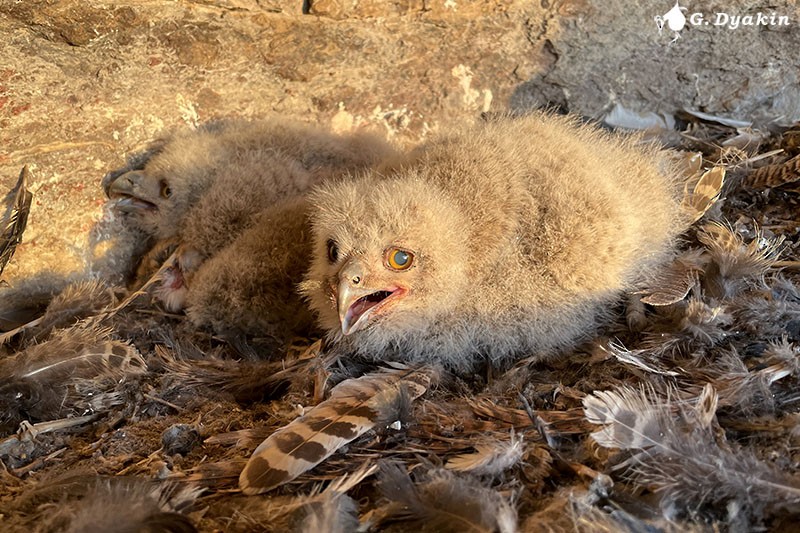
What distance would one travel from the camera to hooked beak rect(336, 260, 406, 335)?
1.71m

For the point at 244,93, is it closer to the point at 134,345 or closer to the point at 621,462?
the point at 134,345

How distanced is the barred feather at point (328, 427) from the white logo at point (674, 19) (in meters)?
1.77

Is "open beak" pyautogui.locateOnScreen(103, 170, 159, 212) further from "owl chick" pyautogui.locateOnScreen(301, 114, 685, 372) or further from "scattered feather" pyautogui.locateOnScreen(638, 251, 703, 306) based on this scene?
"scattered feather" pyautogui.locateOnScreen(638, 251, 703, 306)

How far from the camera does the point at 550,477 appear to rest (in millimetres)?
1367

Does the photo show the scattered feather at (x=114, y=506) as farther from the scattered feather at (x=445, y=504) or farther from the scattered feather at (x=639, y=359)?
the scattered feather at (x=639, y=359)

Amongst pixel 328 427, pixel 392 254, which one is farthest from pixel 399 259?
pixel 328 427

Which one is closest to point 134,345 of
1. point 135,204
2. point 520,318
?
point 135,204

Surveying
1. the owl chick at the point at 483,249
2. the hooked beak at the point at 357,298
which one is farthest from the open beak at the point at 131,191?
the hooked beak at the point at 357,298

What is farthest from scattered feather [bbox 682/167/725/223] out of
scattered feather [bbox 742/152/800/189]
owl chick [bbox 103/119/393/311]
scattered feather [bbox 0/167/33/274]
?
scattered feather [bbox 0/167/33/274]

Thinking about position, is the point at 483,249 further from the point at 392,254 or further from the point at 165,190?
the point at 165,190

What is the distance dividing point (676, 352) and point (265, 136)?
1605 mm

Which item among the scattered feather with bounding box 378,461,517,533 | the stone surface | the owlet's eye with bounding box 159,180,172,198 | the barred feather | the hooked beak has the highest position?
the stone surface

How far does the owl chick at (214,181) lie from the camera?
2.36 meters

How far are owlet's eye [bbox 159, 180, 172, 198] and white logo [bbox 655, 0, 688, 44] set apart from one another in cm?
199
